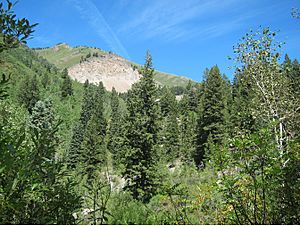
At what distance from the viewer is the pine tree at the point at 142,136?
17.7 meters

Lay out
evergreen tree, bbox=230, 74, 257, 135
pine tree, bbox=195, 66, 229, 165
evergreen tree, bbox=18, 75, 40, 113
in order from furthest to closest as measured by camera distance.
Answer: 1. evergreen tree, bbox=18, 75, 40, 113
2. pine tree, bbox=195, 66, 229, 165
3. evergreen tree, bbox=230, 74, 257, 135

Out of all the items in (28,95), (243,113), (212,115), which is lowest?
(243,113)

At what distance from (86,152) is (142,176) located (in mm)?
21983

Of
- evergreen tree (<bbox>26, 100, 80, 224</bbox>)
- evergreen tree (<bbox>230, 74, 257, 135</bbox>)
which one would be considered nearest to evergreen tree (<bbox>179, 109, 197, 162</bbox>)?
evergreen tree (<bbox>230, 74, 257, 135</bbox>)

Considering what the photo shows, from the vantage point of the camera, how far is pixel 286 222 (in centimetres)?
345

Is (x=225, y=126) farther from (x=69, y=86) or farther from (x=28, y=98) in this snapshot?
(x=69, y=86)

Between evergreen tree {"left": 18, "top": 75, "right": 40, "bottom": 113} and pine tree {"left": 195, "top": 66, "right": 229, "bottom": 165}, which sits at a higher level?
evergreen tree {"left": 18, "top": 75, "right": 40, "bottom": 113}

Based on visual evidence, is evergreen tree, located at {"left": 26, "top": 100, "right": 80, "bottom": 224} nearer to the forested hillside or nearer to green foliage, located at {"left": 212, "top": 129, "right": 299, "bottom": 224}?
the forested hillside

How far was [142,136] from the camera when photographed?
60.2ft

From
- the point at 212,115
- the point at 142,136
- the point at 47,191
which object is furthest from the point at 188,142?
the point at 47,191

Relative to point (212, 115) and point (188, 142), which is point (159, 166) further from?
point (188, 142)

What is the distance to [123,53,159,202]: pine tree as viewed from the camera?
698 inches

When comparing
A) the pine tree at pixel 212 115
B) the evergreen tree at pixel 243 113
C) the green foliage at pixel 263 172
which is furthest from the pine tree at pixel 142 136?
the pine tree at pixel 212 115

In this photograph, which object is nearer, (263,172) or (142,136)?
(263,172)
